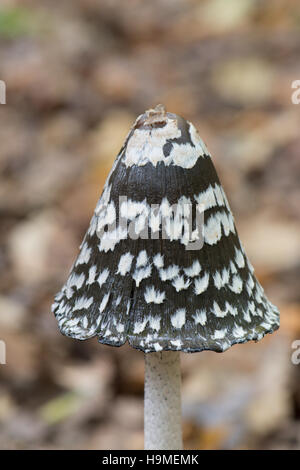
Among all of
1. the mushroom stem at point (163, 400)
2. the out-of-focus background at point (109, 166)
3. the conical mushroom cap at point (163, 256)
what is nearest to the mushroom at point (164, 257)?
the conical mushroom cap at point (163, 256)

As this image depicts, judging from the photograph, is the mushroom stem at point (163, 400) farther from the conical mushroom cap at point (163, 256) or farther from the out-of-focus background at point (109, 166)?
the out-of-focus background at point (109, 166)

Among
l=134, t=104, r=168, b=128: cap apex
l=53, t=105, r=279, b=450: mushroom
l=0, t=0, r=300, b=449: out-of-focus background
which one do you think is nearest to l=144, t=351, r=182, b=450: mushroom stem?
l=53, t=105, r=279, b=450: mushroom

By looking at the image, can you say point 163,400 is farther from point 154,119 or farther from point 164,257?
point 154,119

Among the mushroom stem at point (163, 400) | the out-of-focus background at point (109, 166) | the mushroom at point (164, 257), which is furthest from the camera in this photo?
the out-of-focus background at point (109, 166)

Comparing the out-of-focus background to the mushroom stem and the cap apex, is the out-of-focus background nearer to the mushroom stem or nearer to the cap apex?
the mushroom stem

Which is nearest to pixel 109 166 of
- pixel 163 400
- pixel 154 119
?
pixel 163 400

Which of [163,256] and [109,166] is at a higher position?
[109,166]
